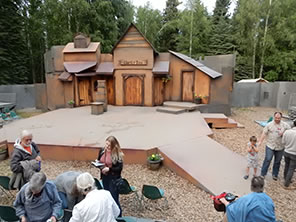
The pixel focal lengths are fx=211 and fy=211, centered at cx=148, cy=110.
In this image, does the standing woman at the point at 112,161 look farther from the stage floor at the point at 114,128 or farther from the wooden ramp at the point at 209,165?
the stage floor at the point at 114,128

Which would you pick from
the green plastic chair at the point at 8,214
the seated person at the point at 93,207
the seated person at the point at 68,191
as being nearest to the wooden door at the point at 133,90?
the seated person at the point at 68,191

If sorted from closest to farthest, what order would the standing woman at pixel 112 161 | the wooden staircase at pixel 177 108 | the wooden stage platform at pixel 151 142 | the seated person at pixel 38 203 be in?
1. the seated person at pixel 38 203
2. the standing woman at pixel 112 161
3. the wooden stage platform at pixel 151 142
4. the wooden staircase at pixel 177 108

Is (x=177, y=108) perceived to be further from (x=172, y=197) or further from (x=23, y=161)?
(x=23, y=161)

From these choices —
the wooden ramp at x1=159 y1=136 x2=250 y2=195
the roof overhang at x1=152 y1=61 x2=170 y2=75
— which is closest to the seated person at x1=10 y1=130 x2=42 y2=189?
the wooden ramp at x1=159 y1=136 x2=250 y2=195

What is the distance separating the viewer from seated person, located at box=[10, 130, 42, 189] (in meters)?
3.13

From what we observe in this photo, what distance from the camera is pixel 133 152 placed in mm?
5375

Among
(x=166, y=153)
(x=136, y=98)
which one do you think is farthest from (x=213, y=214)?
(x=136, y=98)

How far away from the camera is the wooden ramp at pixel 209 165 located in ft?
13.4

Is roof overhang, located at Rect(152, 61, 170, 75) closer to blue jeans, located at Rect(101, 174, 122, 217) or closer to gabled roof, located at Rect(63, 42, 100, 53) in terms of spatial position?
gabled roof, located at Rect(63, 42, 100, 53)

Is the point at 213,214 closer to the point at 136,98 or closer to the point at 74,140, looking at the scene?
the point at 74,140

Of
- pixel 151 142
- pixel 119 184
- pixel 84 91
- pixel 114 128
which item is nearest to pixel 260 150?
pixel 151 142

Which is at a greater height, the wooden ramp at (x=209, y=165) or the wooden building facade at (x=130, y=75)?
the wooden building facade at (x=130, y=75)

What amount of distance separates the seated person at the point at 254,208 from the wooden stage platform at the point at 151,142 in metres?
2.04

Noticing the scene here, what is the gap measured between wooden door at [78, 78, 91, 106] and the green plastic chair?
994 centimetres
